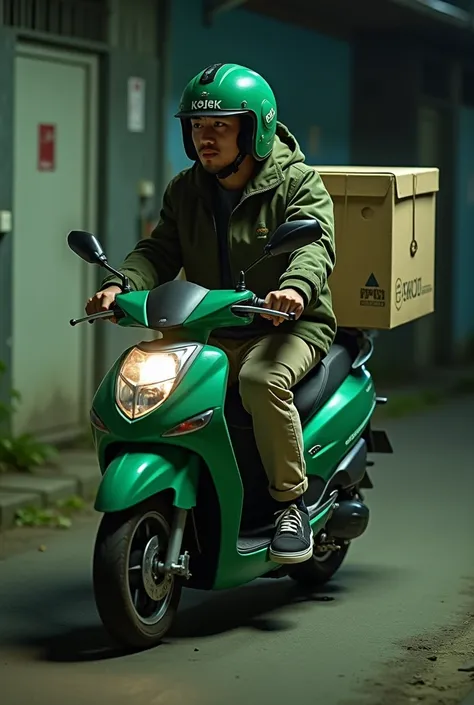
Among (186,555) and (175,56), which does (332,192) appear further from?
(175,56)

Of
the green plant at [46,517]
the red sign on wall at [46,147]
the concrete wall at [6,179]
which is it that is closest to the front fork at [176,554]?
the green plant at [46,517]

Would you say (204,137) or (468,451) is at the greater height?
(204,137)

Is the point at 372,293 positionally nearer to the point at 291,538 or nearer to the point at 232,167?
the point at 232,167

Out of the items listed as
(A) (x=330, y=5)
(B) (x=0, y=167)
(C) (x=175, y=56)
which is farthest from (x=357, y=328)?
(A) (x=330, y=5)

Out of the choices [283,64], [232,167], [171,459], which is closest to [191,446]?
[171,459]

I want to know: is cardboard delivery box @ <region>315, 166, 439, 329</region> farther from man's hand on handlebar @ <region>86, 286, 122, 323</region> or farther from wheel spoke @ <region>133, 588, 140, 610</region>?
wheel spoke @ <region>133, 588, 140, 610</region>

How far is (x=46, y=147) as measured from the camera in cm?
908

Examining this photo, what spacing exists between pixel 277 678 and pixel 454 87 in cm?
1122

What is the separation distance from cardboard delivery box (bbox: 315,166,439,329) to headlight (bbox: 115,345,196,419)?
1180 mm

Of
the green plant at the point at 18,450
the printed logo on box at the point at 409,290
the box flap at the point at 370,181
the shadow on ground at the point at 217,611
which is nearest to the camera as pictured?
the shadow on ground at the point at 217,611

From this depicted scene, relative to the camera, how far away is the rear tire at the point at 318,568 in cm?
611

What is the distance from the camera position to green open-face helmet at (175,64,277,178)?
5.45 m

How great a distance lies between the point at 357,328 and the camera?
246 inches

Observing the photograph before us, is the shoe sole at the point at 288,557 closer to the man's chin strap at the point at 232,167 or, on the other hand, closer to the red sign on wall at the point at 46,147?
the man's chin strap at the point at 232,167
